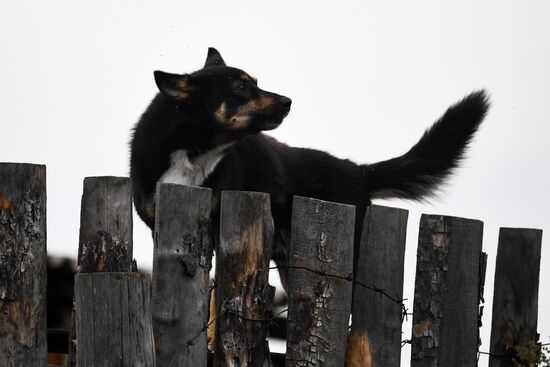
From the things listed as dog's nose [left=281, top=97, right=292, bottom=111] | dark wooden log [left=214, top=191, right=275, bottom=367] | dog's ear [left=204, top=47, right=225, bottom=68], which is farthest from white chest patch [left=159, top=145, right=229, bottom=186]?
A: dark wooden log [left=214, top=191, right=275, bottom=367]

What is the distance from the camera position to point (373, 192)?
26.2ft

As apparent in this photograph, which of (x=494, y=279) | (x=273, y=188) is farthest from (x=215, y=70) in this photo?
(x=494, y=279)

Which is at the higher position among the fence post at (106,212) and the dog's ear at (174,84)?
the dog's ear at (174,84)

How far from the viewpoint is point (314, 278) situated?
13.7 ft

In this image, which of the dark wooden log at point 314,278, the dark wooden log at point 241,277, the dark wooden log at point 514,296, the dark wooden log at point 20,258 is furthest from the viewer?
the dark wooden log at point 514,296

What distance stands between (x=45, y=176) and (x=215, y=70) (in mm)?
3643

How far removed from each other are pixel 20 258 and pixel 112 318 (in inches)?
25.0

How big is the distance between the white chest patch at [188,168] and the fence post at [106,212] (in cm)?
289

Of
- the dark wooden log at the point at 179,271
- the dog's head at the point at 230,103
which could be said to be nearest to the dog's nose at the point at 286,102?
the dog's head at the point at 230,103

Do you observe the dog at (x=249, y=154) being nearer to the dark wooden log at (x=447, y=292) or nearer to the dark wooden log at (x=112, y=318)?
the dark wooden log at (x=447, y=292)

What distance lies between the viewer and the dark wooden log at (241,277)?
405 cm

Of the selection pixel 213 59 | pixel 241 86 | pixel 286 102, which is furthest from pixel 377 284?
pixel 213 59

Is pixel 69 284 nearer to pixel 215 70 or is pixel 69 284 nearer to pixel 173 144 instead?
pixel 173 144

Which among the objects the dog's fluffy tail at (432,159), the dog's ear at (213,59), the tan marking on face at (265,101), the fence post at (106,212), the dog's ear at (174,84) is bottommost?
the fence post at (106,212)
